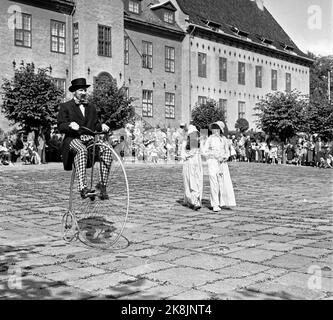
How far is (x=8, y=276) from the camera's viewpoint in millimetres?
5008

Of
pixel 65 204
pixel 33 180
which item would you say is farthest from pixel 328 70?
pixel 65 204

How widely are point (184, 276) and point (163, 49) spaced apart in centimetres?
3820

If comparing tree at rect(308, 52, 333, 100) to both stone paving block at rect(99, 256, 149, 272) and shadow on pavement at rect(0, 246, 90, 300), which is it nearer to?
stone paving block at rect(99, 256, 149, 272)

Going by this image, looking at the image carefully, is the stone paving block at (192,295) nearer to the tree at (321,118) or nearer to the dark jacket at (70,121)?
the dark jacket at (70,121)

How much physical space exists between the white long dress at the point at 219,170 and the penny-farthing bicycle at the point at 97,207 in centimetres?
366

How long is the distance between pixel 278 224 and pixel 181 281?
3917 mm

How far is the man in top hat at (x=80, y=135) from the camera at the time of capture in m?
6.45

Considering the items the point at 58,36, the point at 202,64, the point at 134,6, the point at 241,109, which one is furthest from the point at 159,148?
the point at 241,109

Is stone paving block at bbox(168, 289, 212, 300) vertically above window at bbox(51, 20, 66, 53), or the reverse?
Result: window at bbox(51, 20, 66, 53)

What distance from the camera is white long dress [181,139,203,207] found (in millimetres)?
10680

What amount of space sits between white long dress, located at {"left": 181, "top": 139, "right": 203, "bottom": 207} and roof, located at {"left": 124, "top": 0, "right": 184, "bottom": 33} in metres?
29.7

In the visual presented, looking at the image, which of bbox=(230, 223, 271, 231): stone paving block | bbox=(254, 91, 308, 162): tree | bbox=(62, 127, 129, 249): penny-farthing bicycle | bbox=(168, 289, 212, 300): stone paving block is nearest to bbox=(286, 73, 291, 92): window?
bbox=(254, 91, 308, 162): tree
